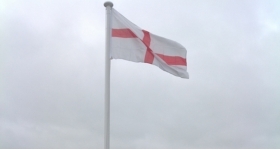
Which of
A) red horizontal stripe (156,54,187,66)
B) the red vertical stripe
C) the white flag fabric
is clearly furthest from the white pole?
red horizontal stripe (156,54,187,66)

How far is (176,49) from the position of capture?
54.5 ft

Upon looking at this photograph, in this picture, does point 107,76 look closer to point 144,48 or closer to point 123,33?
point 123,33

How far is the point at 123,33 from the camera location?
586 inches

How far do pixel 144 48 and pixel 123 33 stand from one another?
119 centimetres

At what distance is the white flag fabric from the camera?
1472cm

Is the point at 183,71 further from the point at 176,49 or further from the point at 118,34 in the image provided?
the point at 118,34

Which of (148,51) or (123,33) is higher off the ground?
(123,33)

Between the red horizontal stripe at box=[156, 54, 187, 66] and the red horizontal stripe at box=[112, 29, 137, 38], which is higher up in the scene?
the red horizontal stripe at box=[112, 29, 137, 38]

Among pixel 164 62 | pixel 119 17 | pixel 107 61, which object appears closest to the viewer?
Answer: pixel 107 61

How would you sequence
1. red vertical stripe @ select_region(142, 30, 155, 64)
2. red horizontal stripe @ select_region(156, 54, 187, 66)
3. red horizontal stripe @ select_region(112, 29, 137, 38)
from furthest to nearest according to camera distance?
red horizontal stripe @ select_region(156, 54, 187, 66), red vertical stripe @ select_region(142, 30, 155, 64), red horizontal stripe @ select_region(112, 29, 137, 38)

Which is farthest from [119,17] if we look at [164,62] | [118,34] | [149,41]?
[164,62]

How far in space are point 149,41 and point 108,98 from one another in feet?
11.7

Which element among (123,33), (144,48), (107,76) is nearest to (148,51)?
(144,48)

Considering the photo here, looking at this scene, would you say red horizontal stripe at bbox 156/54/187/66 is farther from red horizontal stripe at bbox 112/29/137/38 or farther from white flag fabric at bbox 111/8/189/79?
red horizontal stripe at bbox 112/29/137/38
